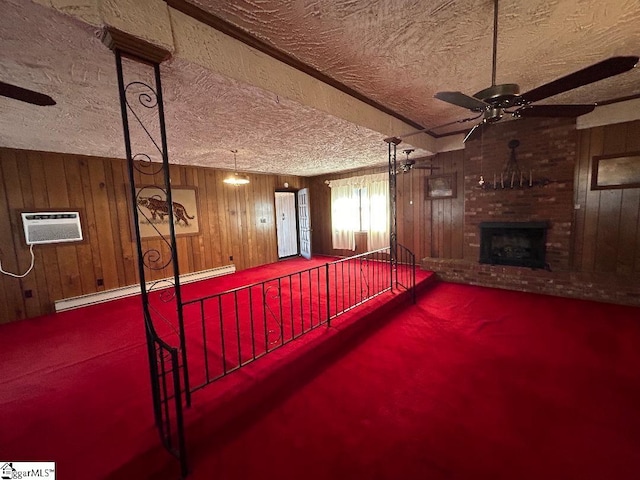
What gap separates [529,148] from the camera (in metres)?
4.14

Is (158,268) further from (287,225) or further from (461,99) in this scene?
(287,225)

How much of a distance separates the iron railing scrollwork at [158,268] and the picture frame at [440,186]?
469cm

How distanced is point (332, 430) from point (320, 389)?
430 mm

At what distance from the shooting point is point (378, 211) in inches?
238

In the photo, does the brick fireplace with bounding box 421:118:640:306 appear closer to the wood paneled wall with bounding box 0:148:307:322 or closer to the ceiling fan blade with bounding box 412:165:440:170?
the ceiling fan blade with bounding box 412:165:440:170

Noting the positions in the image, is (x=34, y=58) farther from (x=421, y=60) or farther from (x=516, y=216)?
(x=516, y=216)

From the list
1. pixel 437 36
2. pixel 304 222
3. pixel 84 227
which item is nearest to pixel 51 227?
pixel 84 227

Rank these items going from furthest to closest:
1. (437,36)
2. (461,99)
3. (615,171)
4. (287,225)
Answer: (287,225)
(615,171)
(437,36)
(461,99)


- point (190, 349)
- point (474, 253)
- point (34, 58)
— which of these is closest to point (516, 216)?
point (474, 253)

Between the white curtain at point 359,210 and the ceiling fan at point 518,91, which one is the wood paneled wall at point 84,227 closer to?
the white curtain at point 359,210

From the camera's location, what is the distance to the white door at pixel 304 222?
Answer: 696cm

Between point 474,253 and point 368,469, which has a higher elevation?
point 474,253

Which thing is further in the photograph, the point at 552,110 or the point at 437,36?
the point at 552,110

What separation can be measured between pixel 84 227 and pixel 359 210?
206 inches
